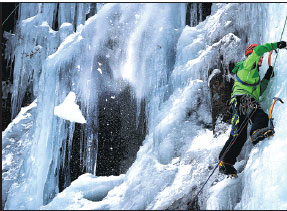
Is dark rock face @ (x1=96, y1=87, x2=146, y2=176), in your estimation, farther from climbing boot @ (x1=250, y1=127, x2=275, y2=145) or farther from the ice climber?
climbing boot @ (x1=250, y1=127, x2=275, y2=145)

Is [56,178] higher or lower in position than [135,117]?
lower

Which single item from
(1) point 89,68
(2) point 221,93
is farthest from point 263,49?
(1) point 89,68

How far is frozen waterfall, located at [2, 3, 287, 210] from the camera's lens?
2.85 meters

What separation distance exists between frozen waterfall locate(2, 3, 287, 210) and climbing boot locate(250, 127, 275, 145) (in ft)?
1.20

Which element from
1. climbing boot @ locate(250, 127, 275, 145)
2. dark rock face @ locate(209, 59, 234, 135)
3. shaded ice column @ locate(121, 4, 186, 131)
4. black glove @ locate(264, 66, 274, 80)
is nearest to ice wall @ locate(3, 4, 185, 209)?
shaded ice column @ locate(121, 4, 186, 131)

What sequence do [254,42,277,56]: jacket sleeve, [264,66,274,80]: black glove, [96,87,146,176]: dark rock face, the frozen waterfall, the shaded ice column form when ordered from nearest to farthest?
[254,42,277,56]: jacket sleeve < [264,66,274,80]: black glove < the frozen waterfall < [96,87,146,176]: dark rock face < the shaded ice column

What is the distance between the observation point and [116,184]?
121 inches

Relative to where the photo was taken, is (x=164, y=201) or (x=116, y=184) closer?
(x=164, y=201)

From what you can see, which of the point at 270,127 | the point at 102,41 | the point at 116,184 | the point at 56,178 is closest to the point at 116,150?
the point at 116,184

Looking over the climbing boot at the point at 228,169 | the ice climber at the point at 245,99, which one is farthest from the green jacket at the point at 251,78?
the climbing boot at the point at 228,169

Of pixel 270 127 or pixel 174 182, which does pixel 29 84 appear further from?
pixel 270 127

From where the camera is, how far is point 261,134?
2.17 meters

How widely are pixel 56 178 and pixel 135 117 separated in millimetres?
1113

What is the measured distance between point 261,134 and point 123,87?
1.67 m
